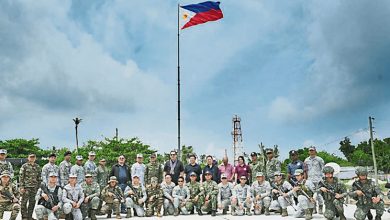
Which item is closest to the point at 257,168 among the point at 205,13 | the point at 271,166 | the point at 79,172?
the point at 271,166

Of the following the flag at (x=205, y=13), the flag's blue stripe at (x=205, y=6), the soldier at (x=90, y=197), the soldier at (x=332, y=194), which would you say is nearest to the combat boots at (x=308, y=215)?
the soldier at (x=332, y=194)

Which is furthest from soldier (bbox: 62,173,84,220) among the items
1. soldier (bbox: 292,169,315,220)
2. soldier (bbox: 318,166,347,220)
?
soldier (bbox: 318,166,347,220)

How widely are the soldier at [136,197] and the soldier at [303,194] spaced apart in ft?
14.2

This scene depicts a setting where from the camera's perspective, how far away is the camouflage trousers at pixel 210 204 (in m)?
13.2

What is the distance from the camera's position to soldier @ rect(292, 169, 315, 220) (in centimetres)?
1164

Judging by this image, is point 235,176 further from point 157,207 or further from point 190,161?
point 157,207

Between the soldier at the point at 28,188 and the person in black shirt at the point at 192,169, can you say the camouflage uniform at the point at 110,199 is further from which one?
the person in black shirt at the point at 192,169

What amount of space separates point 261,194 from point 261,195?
52 mm

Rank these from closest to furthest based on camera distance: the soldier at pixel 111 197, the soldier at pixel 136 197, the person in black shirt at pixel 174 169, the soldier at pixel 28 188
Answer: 1. the soldier at pixel 28 188
2. the soldier at pixel 111 197
3. the soldier at pixel 136 197
4. the person in black shirt at pixel 174 169

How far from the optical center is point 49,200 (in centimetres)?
1102

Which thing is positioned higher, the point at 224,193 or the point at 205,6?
the point at 205,6

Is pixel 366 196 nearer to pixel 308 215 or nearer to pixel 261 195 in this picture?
pixel 308 215

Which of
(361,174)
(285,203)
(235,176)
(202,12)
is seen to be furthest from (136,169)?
(202,12)

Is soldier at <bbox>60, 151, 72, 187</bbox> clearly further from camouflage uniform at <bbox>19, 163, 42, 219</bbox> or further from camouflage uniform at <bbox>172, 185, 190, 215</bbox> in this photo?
camouflage uniform at <bbox>172, 185, 190, 215</bbox>
